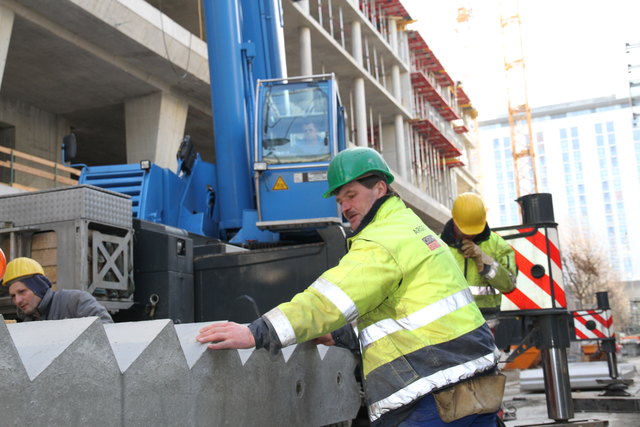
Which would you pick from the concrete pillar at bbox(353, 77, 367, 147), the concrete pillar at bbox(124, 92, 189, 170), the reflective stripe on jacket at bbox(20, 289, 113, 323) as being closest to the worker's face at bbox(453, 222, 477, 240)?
the reflective stripe on jacket at bbox(20, 289, 113, 323)

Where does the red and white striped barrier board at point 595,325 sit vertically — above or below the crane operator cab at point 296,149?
below

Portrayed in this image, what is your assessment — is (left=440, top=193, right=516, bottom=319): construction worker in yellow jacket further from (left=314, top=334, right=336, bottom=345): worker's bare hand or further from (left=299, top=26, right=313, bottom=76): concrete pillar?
(left=299, top=26, right=313, bottom=76): concrete pillar

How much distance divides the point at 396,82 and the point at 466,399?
A: 124ft

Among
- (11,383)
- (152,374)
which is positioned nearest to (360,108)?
(152,374)

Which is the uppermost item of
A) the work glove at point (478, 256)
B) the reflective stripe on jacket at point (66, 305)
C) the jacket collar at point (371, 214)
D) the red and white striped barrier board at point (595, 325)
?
the jacket collar at point (371, 214)

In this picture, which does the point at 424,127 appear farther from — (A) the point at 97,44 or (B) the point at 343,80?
→ (A) the point at 97,44

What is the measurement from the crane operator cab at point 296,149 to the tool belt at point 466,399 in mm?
5376

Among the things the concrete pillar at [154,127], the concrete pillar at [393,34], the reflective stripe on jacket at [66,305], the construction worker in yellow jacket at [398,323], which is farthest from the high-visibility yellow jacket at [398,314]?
the concrete pillar at [393,34]

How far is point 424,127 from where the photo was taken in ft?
141

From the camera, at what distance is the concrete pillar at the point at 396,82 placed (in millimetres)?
39287

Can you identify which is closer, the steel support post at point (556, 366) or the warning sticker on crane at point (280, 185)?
the steel support post at point (556, 366)

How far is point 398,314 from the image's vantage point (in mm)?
2705

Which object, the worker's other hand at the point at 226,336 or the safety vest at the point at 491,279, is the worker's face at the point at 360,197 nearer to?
the worker's other hand at the point at 226,336

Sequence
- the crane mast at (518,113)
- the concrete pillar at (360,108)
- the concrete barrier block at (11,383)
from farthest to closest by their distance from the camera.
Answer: the crane mast at (518,113)
the concrete pillar at (360,108)
the concrete barrier block at (11,383)
